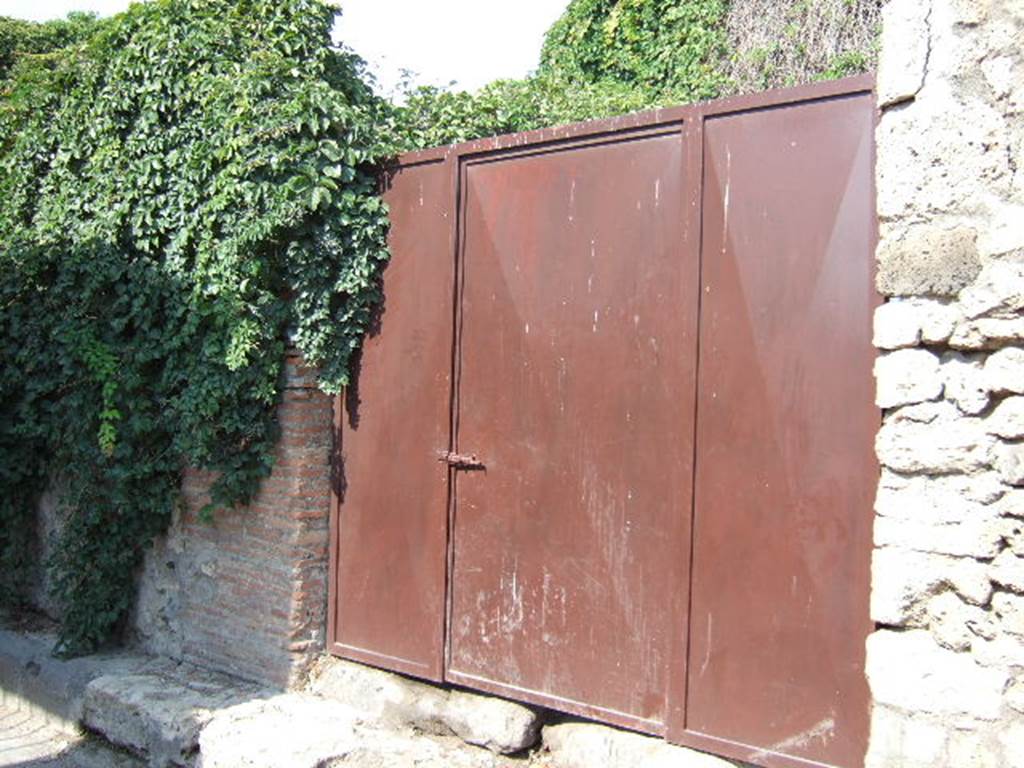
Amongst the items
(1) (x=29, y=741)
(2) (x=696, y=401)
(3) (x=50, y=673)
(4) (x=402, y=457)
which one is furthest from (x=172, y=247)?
(2) (x=696, y=401)

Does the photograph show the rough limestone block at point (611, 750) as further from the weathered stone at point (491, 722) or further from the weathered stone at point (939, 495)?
the weathered stone at point (939, 495)

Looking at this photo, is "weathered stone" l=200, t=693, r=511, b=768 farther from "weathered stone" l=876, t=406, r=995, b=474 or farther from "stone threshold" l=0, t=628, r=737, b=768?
"weathered stone" l=876, t=406, r=995, b=474

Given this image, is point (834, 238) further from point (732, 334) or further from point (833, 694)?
point (833, 694)

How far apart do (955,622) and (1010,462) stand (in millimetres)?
483

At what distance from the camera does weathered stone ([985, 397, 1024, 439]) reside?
111 inches

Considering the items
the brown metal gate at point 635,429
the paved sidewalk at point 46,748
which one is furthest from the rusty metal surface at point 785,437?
the paved sidewalk at point 46,748

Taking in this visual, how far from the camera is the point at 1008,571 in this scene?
2834 millimetres

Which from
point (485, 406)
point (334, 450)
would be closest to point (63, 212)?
point (334, 450)

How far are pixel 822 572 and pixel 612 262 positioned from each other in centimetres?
144

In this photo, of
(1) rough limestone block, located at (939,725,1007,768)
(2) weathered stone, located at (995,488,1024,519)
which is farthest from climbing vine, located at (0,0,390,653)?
(1) rough limestone block, located at (939,725,1007,768)

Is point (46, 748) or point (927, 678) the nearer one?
point (927, 678)

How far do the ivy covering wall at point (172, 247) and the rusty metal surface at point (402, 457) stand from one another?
0.54 ft

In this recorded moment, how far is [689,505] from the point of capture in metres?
3.87

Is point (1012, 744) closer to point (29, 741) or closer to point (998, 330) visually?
point (998, 330)
